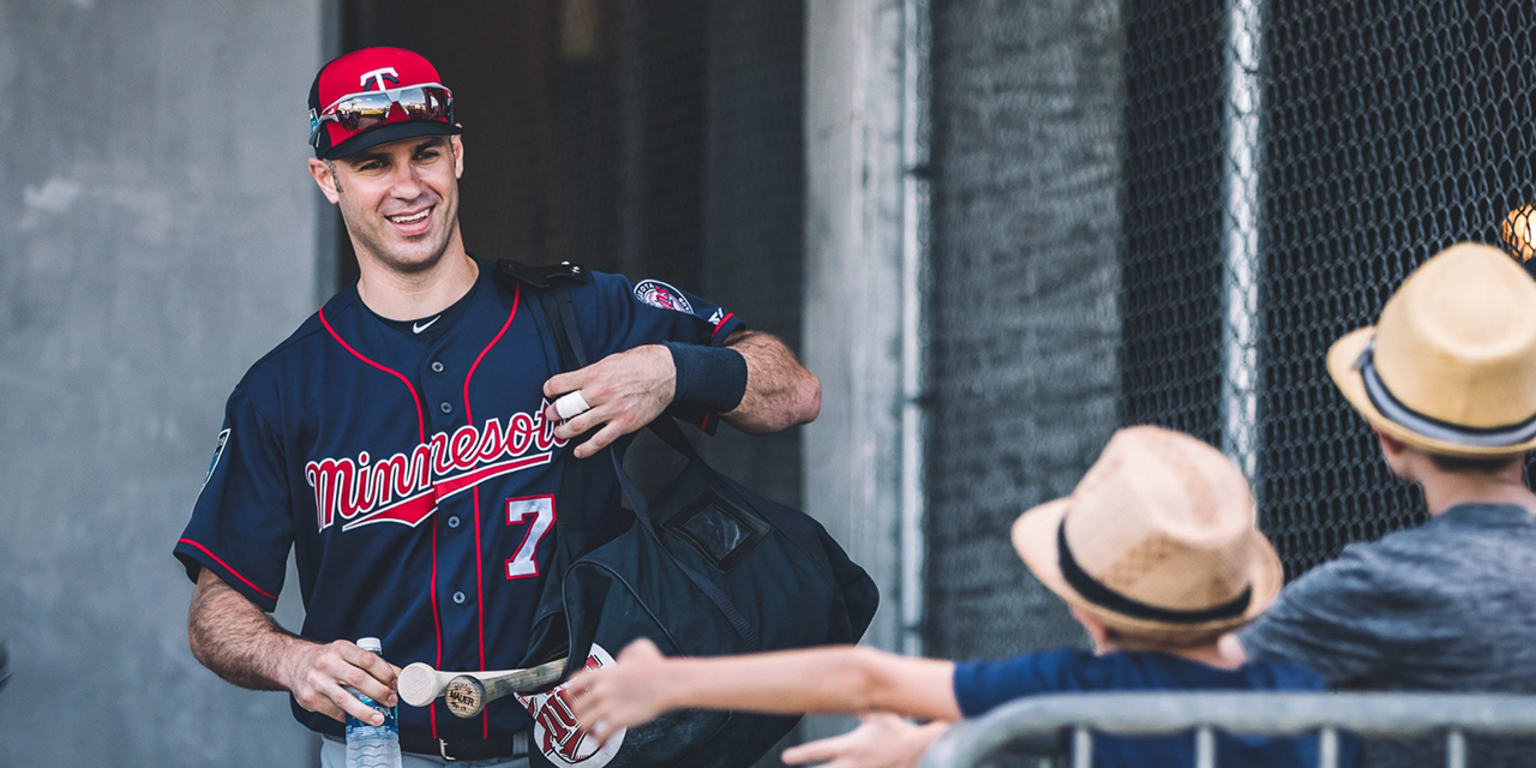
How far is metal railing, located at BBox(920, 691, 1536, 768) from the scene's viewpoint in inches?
86.3

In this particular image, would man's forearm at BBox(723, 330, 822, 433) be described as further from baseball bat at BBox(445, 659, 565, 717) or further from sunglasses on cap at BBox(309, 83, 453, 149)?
sunglasses on cap at BBox(309, 83, 453, 149)

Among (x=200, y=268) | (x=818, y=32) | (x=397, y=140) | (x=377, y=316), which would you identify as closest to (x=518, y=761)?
(x=377, y=316)

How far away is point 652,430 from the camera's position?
3.75 m

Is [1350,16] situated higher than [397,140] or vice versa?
[1350,16]

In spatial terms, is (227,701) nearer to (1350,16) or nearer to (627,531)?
(627,531)

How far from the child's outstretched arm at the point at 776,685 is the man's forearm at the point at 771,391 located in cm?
132

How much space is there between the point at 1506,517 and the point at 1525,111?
149 cm

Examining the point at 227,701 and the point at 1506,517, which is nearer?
the point at 1506,517

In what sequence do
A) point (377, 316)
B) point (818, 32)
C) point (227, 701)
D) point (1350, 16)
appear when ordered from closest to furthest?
point (377, 316)
point (1350, 16)
point (227, 701)
point (818, 32)

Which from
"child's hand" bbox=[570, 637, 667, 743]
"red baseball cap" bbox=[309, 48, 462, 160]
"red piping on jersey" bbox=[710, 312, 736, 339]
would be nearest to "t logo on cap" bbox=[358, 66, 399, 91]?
"red baseball cap" bbox=[309, 48, 462, 160]

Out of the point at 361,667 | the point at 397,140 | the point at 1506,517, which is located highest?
the point at 397,140

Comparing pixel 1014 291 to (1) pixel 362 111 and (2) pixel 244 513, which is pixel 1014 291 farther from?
(2) pixel 244 513

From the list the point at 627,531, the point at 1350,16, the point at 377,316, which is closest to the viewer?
the point at 627,531

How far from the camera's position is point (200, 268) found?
5523 mm
